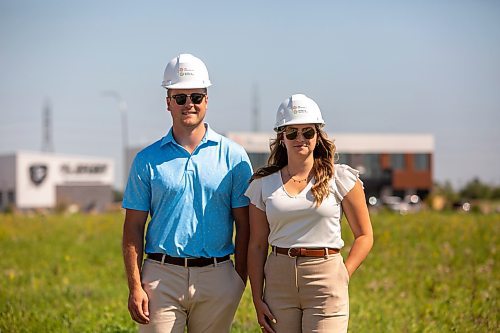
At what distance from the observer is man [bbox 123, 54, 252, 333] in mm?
5761

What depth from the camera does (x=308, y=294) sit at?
5.42 meters

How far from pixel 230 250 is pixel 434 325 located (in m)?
4.06

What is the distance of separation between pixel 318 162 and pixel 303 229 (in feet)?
1.44

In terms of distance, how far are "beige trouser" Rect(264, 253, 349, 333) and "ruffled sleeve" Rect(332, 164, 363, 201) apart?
376mm

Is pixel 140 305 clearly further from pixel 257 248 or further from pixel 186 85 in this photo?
pixel 186 85

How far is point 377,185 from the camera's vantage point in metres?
80.7

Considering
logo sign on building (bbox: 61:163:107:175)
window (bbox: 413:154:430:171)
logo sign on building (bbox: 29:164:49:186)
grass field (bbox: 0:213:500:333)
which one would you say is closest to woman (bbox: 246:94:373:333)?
grass field (bbox: 0:213:500:333)

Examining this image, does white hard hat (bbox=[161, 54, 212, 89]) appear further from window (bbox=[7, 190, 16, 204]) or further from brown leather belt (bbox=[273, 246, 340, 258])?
window (bbox=[7, 190, 16, 204])

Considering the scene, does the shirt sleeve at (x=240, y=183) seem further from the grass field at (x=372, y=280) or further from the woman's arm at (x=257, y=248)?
the grass field at (x=372, y=280)

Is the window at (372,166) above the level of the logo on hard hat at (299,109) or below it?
below

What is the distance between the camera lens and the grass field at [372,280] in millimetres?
9570

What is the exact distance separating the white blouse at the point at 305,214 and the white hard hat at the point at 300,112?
0.34 metres

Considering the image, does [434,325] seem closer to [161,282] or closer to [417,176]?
[161,282]

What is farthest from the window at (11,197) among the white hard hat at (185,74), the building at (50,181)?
the white hard hat at (185,74)
